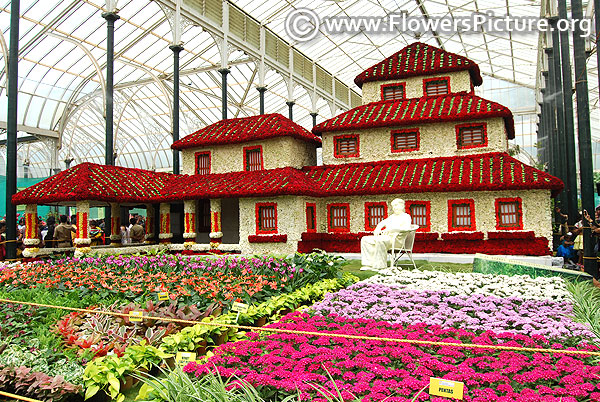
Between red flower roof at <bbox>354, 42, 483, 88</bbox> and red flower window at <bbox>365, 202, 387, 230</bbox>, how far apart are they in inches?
260

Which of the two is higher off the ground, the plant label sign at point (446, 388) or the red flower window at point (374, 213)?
the red flower window at point (374, 213)

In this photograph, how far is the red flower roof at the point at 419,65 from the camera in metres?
19.7

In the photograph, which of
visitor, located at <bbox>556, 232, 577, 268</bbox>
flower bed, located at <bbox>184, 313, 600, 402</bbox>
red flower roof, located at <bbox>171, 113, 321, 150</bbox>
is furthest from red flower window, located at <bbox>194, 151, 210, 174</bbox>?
flower bed, located at <bbox>184, 313, 600, 402</bbox>

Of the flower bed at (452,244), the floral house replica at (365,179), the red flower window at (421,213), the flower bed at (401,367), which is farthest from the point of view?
the red flower window at (421,213)

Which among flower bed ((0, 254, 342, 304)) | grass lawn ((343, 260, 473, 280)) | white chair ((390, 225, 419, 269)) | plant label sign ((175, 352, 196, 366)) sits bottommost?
grass lawn ((343, 260, 473, 280))

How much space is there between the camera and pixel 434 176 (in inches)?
659

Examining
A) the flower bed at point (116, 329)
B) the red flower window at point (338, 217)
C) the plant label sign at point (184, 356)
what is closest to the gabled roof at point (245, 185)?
the red flower window at point (338, 217)

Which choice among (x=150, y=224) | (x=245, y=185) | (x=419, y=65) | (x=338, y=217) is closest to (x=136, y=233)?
(x=150, y=224)

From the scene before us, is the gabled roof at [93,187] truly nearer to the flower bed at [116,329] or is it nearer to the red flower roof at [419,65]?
the flower bed at [116,329]

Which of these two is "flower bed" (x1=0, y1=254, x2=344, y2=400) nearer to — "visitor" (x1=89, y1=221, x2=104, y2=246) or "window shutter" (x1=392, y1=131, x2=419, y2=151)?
"visitor" (x1=89, y1=221, x2=104, y2=246)

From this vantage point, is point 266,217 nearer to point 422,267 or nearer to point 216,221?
point 216,221

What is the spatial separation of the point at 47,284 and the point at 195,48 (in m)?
22.8

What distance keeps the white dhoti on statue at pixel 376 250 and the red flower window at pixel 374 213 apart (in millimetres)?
5564

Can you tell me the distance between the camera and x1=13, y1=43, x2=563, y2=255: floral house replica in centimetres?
1608
